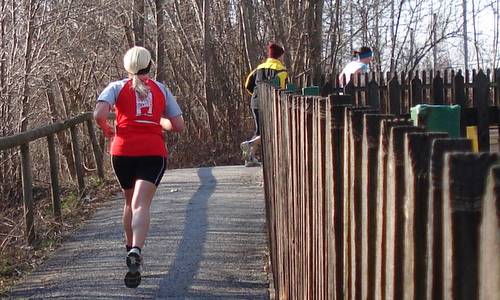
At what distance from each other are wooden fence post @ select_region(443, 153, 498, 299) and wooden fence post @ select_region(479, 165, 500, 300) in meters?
0.03

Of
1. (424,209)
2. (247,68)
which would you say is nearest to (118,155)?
(424,209)

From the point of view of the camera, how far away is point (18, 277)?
6484 mm

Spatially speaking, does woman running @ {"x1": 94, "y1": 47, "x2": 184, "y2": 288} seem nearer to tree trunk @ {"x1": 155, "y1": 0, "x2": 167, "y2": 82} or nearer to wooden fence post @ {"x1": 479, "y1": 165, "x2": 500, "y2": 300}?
wooden fence post @ {"x1": 479, "y1": 165, "x2": 500, "y2": 300}

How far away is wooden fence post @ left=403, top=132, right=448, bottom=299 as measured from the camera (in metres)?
1.53

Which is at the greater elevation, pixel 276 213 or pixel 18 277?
pixel 276 213

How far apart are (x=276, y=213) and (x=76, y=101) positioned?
16.5 meters

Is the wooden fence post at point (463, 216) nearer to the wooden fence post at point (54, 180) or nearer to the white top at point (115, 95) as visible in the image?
the white top at point (115, 95)

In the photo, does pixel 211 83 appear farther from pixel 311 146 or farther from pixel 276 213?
pixel 311 146

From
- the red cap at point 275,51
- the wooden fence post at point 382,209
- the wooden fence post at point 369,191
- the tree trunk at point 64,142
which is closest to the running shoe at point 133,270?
the wooden fence post at point 369,191

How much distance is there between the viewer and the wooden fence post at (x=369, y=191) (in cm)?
196

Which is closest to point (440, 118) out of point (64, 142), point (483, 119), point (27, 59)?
point (483, 119)

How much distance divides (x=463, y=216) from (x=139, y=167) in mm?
4830

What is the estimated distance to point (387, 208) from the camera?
1787mm

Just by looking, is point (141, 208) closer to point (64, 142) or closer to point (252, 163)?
point (252, 163)
